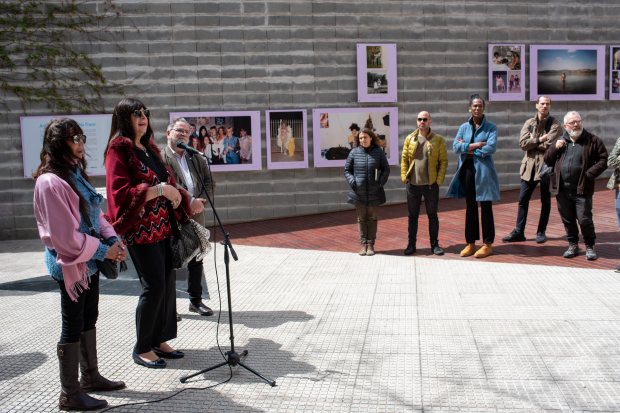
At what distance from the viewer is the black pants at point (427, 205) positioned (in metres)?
7.73

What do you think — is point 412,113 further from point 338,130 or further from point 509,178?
point 509,178

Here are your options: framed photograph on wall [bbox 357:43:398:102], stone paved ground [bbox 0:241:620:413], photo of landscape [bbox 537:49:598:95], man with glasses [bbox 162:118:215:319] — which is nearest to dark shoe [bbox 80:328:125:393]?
stone paved ground [bbox 0:241:620:413]

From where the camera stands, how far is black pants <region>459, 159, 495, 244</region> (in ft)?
24.3

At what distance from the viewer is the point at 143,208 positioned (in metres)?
3.93

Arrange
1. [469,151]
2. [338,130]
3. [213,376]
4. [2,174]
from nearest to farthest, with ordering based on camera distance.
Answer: [213,376] < [469,151] < [2,174] < [338,130]

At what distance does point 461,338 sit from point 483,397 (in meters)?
1.02

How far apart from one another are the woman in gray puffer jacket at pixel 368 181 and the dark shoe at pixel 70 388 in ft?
15.9

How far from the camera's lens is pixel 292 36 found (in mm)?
11164

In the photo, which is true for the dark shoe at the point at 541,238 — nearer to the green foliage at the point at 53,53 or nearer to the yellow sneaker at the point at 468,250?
the yellow sneaker at the point at 468,250

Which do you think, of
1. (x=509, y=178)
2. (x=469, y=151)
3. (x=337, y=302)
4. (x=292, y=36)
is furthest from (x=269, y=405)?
(x=509, y=178)

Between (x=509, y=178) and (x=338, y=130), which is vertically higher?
(x=338, y=130)

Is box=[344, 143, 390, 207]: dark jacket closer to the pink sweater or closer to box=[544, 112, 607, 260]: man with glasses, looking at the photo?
box=[544, 112, 607, 260]: man with glasses

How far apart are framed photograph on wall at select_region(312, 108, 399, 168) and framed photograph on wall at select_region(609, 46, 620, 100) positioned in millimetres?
5010

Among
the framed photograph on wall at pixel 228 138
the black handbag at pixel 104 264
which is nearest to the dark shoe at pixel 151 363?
the black handbag at pixel 104 264
